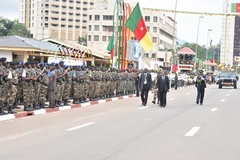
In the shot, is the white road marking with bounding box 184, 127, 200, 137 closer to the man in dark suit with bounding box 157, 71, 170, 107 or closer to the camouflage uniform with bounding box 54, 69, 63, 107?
the camouflage uniform with bounding box 54, 69, 63, 107

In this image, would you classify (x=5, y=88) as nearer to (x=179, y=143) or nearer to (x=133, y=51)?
(x=179, y=143)

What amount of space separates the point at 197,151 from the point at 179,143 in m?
1.17

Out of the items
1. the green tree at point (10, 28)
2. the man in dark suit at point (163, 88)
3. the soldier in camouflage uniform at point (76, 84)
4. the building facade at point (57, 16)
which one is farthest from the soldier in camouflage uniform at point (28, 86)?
the building facade at point (57, 16)

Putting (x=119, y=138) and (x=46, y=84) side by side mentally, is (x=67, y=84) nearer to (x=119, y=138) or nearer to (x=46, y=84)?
(x=46, y=84)

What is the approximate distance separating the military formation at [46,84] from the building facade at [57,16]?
411 feet

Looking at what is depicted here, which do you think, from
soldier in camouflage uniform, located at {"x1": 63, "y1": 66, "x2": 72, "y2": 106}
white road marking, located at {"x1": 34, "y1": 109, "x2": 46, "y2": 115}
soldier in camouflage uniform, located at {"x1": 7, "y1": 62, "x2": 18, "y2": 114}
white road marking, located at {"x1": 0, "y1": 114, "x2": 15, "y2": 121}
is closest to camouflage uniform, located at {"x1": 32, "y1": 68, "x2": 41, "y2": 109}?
white road marking, located at {"x1": 34, "y1": 109, "x2": 46, "y2": 115}

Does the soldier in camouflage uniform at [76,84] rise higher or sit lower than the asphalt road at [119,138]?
higher

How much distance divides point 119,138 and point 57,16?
148013 millimetres

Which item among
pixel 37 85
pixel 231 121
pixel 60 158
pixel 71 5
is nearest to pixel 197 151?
pixel 60 158

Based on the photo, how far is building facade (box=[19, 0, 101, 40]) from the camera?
15238 cm

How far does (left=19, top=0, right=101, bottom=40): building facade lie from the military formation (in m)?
125

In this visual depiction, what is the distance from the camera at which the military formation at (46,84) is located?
55.1ft

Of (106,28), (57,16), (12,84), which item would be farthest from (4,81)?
(57,16)

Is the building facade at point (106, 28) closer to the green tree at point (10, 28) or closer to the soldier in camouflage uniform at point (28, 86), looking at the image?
the green tree at point (10, 28)
